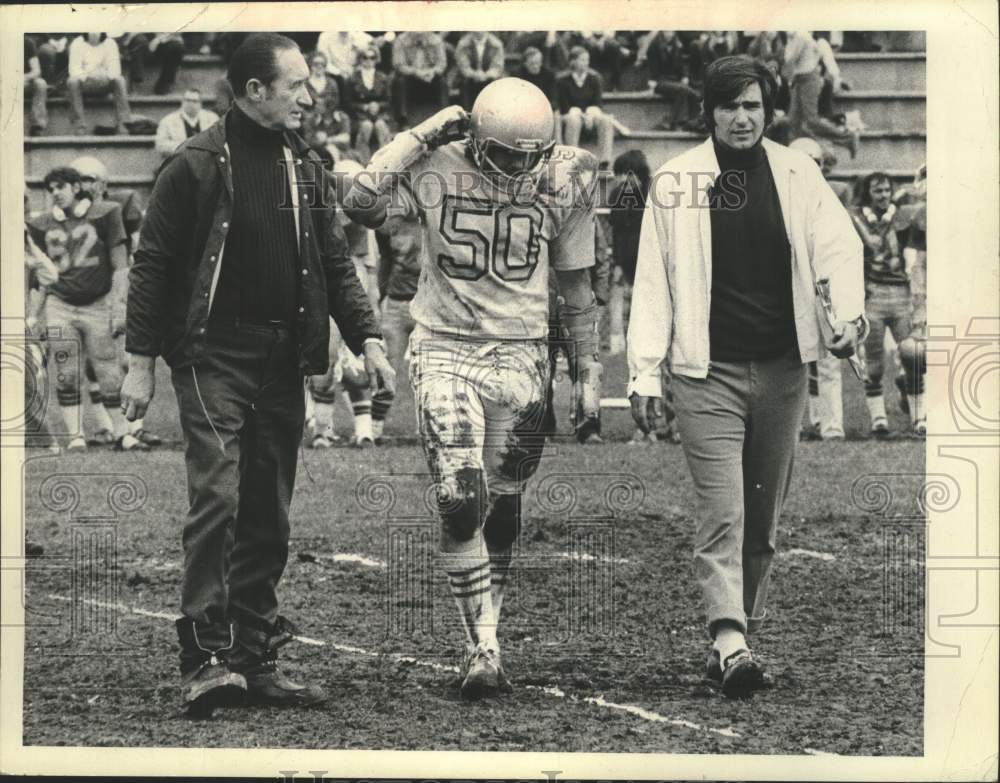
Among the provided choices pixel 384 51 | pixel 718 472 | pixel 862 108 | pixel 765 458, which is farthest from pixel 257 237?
pixel 862 108

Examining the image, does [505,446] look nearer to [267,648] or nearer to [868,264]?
Answer: [267,648]

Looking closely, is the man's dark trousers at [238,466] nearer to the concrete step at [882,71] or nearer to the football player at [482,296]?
the football player at [482,296]

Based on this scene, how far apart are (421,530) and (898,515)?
2.15m

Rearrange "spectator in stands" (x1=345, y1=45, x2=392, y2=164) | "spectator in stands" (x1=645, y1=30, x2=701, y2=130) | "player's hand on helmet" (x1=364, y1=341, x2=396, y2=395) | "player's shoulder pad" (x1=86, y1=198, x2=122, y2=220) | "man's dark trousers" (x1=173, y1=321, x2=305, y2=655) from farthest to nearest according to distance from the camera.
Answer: "spectator in stands" (x1=645, y1=30, x2=701, y2=130) → "spectator in stands" (x1=345, y1=45, x2=392, y2=164) → "player's shoulder pad" (x1=86, y1=198, x2=122, y2=220) → "player's hand on helmet" (x1=364, y1=341, x2=396, y2=395) → "man's dark trousers" (x1=173, y1=321, x2=305, y2=655)

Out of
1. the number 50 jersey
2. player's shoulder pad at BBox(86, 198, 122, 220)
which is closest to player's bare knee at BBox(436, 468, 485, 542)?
the number 50 jersey

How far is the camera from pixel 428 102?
41.9 ft

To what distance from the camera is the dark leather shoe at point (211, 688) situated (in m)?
7.82

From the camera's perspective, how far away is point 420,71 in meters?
12.5

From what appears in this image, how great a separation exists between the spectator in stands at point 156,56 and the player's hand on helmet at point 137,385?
12.9 ft

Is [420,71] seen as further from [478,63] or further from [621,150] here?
[621,150]

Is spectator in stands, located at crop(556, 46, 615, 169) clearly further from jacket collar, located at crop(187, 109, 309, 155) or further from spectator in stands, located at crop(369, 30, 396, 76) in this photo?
jacket collar, located at crop(187, 109, 309, 155)

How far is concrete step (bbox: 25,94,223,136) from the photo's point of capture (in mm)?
11422

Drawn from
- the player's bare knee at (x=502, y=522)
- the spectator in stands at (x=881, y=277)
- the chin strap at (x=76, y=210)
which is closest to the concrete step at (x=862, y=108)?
the spectator in stands at (x=881, y=277)

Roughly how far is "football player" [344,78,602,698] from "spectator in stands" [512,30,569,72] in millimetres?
4403
